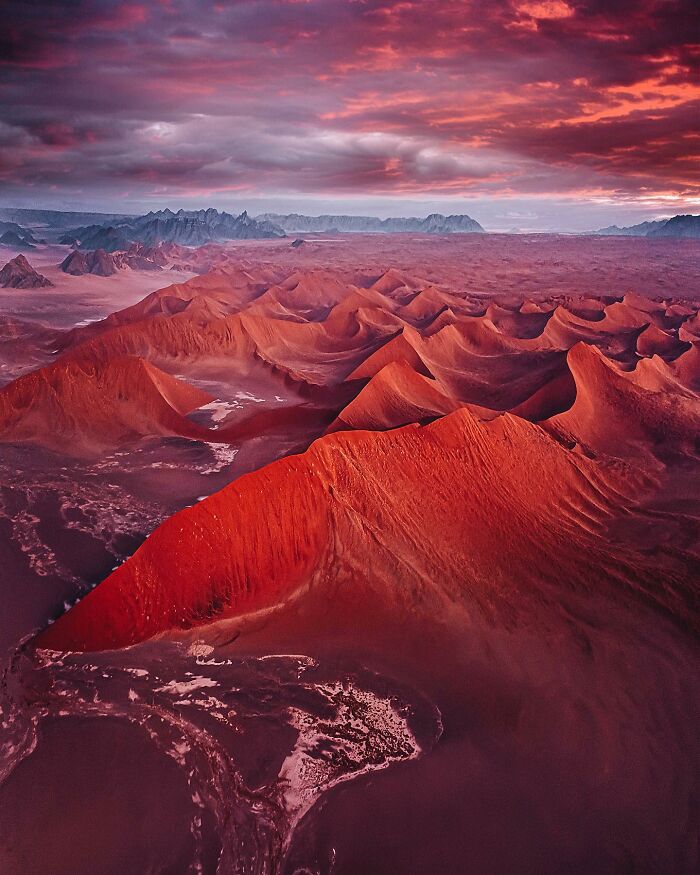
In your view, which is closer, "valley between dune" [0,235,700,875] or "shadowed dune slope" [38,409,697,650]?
"valley between dune" [0,235,700,875]

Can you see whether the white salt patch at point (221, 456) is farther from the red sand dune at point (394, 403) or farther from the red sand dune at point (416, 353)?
the red sand dune at point (394, 403)

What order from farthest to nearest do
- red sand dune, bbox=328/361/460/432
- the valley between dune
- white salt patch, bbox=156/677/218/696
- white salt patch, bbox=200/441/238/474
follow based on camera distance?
red sand dune, bbox=328/361/460/432
white salt patch, bbox=200/441/238/474
white salt patch, bbox=156/677/218/696
the valley between dune

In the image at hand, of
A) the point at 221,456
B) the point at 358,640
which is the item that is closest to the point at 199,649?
the point at 358,640

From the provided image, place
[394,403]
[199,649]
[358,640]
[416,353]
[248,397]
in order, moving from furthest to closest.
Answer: [416,353]
[248,397]
[394,403]
[358,640]
[199,649]

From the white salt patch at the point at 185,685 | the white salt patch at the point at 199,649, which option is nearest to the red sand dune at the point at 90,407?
the white salt patch at the point at 199,649

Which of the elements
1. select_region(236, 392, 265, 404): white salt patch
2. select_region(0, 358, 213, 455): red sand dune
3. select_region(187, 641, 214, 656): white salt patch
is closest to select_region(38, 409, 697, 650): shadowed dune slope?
select_region(187, 641, 214, 656): white salt patch

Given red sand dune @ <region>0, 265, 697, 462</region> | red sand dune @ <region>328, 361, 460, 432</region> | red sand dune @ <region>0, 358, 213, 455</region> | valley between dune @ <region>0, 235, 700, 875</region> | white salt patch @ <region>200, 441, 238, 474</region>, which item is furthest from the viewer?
red sand dune @ <region>0, 265, 697, 462</region>

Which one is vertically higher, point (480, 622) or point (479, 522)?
point (479, 522)

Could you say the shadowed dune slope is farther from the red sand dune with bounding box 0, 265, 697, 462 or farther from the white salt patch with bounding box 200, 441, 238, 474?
the white salt patch with bounding box 200, 441, 238, 474

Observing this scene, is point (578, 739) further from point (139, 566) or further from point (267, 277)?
point (267, 277)

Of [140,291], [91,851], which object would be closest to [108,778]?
[91,851]

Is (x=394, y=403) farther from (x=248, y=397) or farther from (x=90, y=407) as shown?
(x=90, y=407)
